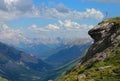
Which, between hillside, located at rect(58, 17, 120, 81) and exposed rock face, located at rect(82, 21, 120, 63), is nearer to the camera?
hillside, located at rect(58, 17, 120, 81)

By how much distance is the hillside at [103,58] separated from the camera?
70.2 m

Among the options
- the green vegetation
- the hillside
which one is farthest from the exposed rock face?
the green vegetation

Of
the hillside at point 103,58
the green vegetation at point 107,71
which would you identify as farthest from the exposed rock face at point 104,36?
the green vegetation at point 107,71

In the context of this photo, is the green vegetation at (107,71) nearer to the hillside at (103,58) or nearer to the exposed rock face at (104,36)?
the hillside at (103,58)

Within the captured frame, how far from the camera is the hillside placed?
70.2 m

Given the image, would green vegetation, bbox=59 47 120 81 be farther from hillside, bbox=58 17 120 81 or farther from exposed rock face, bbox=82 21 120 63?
exposed rock face, bbox=82 21 120 63

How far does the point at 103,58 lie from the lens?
278 ft

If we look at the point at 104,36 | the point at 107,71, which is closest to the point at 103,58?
the point at 107,71

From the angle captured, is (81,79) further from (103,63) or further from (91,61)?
(91,61)

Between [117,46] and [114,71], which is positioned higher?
[117,46]

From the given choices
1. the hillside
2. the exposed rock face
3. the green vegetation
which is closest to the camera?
the green vegetation

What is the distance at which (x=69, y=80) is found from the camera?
78.4 m

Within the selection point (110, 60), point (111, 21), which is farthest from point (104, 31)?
point (110, 60)

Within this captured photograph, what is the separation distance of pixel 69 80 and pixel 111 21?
1367 inches
